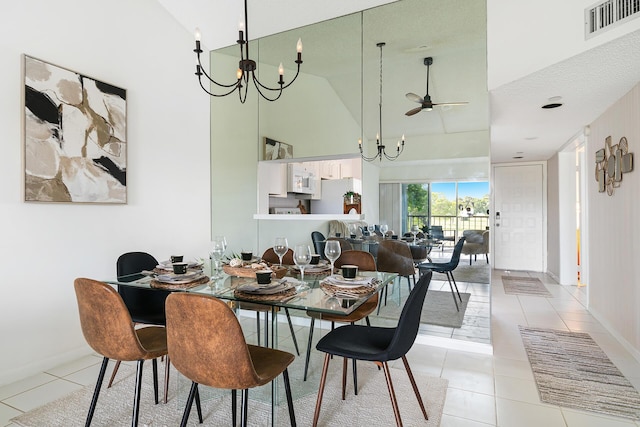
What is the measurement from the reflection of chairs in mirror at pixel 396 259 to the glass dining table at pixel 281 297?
881 mm

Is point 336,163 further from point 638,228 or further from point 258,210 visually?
point 638,228

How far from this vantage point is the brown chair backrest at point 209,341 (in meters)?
1.35

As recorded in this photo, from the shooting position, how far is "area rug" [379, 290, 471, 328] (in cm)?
317

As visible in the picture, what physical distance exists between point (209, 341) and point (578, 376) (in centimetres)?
260

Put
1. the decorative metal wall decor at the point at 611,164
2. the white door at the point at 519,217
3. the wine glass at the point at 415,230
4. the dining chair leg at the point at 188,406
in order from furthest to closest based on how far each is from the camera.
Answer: the white door at the point at 519,217 → the wine glass at the point at 415,230 → the decorative metal wall decor at the point at 611,164 → the dining chair leg at the point at 188,406

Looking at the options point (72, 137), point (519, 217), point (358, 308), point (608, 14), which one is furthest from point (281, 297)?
point (519, 217)

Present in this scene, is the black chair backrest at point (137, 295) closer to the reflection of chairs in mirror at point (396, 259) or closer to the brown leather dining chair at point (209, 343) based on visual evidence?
the brown leather dining chair at point (209, 343)

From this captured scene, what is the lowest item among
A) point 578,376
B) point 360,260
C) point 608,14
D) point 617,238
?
point 578,376

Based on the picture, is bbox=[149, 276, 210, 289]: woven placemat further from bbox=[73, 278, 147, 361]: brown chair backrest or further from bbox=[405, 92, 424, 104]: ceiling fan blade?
bbox=[405, 92, 424, 104]: ceiling fan blade

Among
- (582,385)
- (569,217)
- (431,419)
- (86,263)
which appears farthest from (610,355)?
(86,263)

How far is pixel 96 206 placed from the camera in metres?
2.92

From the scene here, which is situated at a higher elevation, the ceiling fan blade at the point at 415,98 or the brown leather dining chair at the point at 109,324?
the ceiling fan blade at the point at 415,98

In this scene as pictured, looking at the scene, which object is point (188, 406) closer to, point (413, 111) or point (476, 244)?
point (476, 244)

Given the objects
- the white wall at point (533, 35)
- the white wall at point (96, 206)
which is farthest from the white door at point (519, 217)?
the white wall at point (96, 206)
